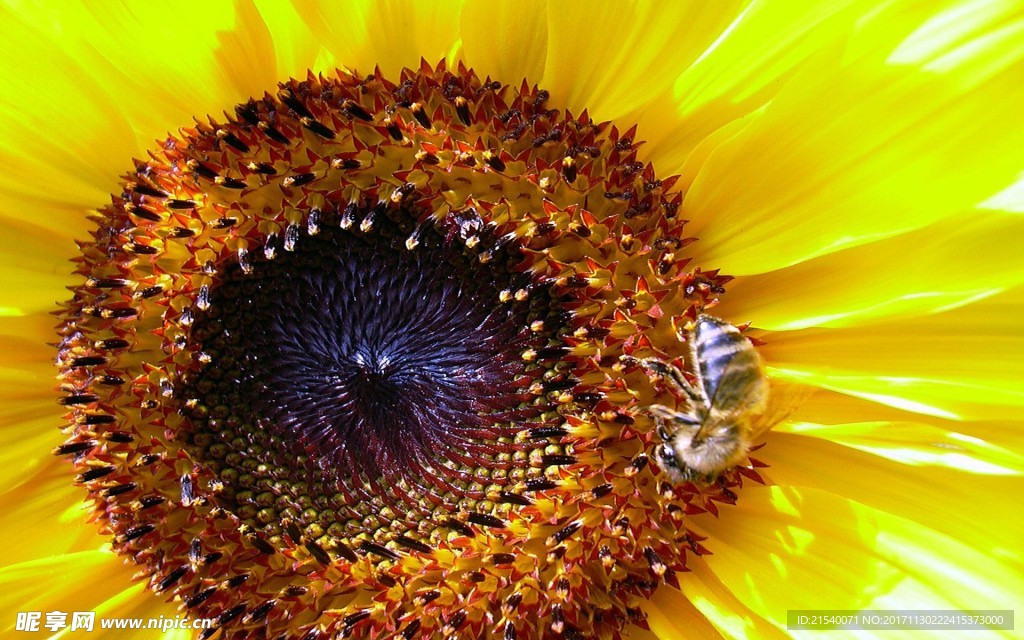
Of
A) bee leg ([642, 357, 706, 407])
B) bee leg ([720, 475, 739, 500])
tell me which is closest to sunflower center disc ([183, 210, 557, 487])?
bee leg ([642, 357, 706, 407])

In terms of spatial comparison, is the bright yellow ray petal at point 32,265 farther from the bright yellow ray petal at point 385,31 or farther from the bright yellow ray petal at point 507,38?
the bright yellow ray petal at point 507,38

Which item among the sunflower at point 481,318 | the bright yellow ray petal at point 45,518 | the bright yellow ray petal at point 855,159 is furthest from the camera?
the bright yellow ray petal at point 45,518

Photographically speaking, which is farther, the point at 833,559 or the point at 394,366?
the point at 394,366

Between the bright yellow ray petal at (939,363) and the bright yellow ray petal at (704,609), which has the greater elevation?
the bright yellow ray petal at (939,363)

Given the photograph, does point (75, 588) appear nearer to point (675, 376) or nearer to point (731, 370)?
point (675, 376)

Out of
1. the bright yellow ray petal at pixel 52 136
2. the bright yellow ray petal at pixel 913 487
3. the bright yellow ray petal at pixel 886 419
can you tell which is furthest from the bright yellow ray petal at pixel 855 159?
the bright yellow ray petal at pixel 52 136

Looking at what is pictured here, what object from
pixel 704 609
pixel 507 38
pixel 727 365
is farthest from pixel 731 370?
pixel 507 38
